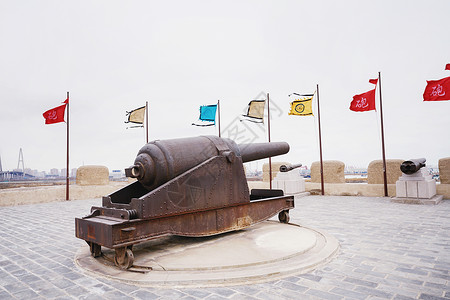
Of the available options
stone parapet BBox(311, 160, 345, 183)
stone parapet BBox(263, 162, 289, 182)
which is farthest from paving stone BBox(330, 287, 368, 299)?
stone parapet BBox(263, 162, 289, 182)

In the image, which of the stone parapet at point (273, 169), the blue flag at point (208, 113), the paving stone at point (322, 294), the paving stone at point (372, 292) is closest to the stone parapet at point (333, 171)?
the stone parapet at point (273, 169)

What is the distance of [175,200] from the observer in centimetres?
455

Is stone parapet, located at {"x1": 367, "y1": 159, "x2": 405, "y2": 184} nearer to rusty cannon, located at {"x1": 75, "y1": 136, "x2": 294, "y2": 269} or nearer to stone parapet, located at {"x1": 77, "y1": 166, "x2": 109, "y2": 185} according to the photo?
rusty cannon, located at {"x1": 75, "y1": 136, "x2": 294, "y2": 269}

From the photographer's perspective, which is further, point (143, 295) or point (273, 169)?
point (273, 169)

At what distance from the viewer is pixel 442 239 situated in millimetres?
5242

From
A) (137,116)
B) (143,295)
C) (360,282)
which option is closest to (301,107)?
(137,116)

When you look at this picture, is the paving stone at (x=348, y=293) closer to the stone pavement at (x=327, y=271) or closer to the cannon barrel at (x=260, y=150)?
the stone pavement at (x=327, y=271)

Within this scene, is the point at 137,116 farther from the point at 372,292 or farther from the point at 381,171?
the point at 372,292

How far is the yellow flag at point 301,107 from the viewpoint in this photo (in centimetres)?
1470

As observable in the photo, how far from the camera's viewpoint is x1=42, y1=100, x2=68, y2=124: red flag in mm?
14367

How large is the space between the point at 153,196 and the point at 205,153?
1.33 m

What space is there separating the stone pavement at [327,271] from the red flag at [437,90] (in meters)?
6.60

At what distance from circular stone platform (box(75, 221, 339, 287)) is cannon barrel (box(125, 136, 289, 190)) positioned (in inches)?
45.4

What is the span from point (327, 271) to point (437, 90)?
10.8m
